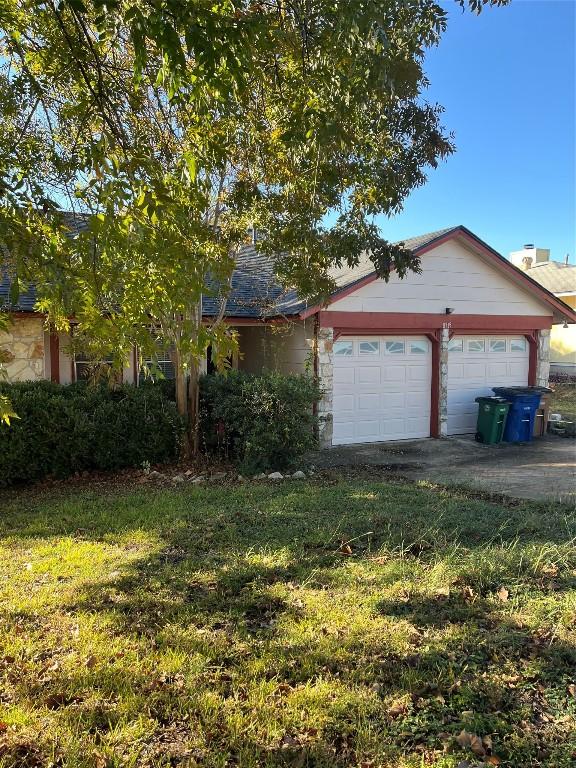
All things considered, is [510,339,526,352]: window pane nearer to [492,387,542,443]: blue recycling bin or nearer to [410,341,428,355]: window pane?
[492,387,542,443]: blue recycling bin

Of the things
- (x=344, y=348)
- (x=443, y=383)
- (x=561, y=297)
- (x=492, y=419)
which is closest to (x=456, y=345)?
(x=443, y=383)

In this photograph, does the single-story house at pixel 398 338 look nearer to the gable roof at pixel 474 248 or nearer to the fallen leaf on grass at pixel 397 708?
the gable roof at pixel 474 248

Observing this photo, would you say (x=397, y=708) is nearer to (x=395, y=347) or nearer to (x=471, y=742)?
(x=471, y=742)

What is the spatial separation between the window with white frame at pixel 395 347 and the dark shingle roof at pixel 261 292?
5.78 feet

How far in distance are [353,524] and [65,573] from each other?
2.93m

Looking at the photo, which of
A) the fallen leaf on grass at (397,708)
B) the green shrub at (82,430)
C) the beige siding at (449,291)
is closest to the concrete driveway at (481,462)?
the green shrub at (82,430)

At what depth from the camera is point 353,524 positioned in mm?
6285

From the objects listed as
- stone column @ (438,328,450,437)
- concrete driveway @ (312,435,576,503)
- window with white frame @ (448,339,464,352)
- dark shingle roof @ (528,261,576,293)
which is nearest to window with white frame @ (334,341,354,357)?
concrete driveway @ (312,435,576,503)

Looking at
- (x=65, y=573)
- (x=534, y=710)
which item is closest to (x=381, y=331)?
(x=65, y=573)

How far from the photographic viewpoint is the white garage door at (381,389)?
41.0ft

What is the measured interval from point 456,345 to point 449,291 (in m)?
1.34

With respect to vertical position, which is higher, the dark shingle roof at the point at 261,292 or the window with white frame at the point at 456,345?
the dark shingle roof at the point at 261,292

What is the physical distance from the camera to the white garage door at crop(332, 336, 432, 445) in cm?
1251

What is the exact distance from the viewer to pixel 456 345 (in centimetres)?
1402
